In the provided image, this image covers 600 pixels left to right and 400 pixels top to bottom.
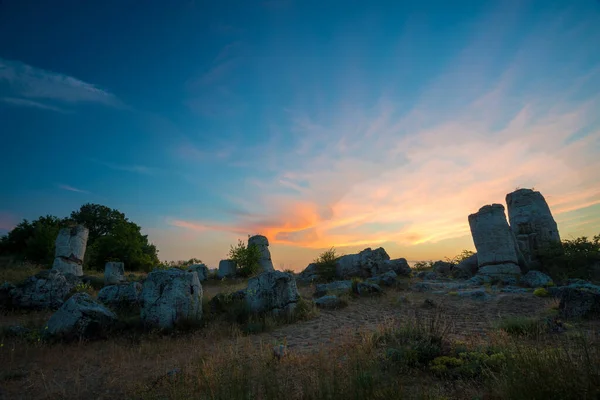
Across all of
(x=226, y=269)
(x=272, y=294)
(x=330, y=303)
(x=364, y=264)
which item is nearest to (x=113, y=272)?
(x=226, y=269)

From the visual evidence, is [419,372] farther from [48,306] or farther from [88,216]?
[88,216]

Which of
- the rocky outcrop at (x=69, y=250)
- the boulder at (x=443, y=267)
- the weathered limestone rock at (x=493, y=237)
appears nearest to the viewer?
the weathered limestone rock at (x=493, y=237)

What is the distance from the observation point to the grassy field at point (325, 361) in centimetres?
309

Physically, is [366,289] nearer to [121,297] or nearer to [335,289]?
[335,289]

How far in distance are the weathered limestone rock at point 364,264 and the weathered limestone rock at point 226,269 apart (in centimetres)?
779

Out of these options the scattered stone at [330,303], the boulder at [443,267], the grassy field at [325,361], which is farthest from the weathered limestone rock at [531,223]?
the scattered stone at [330,303]

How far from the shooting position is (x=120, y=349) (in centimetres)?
671

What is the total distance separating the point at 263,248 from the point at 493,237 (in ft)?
51.9

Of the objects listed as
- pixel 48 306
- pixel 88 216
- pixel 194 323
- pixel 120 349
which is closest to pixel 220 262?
pixel 48 306

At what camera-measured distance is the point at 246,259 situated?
71.6ft

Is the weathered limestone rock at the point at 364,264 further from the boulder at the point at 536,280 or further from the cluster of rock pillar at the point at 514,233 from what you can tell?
the boulder at the point at 536,280

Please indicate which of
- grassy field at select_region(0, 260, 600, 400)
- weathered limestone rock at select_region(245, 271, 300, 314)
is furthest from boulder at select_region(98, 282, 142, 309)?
weathered limestone rock at select_region(245, 271, 300, 314)

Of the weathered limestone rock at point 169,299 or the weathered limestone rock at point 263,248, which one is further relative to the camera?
the weathered limestone rock at point 263,248

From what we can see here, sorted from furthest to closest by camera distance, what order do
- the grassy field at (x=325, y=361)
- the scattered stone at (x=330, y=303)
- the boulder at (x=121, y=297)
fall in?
the scattered stone at (x=330, y=303) → the boulder at (x=121, y=297) → the grassy field at (x=325, y=361)
